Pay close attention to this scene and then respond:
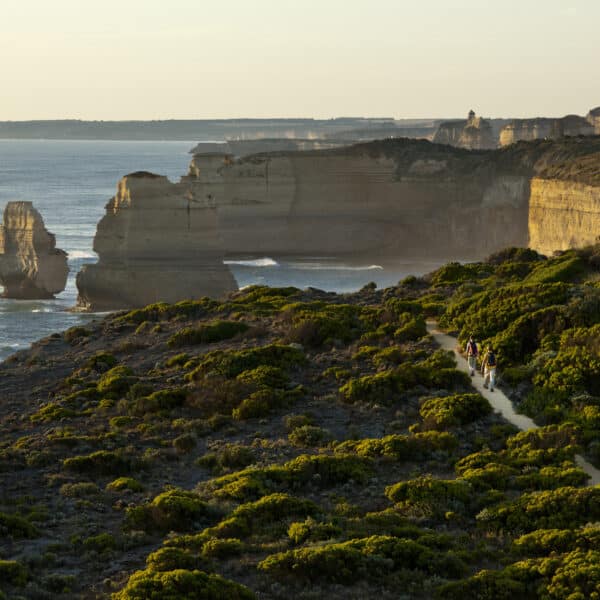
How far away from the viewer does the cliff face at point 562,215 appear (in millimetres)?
77625

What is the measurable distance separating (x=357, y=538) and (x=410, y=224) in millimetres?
98207

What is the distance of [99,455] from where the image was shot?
21672 millimetres

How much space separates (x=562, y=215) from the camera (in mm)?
82312

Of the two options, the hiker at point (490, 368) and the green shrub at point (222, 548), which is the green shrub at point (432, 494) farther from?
the hiker at point (490, 368)

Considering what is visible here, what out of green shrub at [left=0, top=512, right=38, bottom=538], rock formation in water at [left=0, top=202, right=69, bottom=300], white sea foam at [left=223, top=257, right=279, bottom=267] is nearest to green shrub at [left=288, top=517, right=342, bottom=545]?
green shrub at [left=0, top=512, right=38, bottom=538]

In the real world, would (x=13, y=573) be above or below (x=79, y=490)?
above

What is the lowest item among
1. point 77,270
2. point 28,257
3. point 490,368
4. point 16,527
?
point 77,270

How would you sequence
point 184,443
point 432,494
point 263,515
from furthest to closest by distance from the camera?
point 184,443 → point 432,494 → point 263,515

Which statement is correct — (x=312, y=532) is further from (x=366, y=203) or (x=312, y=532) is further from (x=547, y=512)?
(x=366, y=203)

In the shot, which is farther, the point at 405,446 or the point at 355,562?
the point at 405,446

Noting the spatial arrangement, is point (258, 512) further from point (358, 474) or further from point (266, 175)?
point (266, 175)

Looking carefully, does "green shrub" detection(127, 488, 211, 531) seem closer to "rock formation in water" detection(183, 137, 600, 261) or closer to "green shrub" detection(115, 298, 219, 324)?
"green shrub" detection(115, 298, 219, 324)

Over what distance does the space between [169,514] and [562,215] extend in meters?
68.7

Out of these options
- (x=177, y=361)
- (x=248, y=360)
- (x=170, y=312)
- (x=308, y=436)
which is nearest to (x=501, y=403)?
(x=308, y=436)
